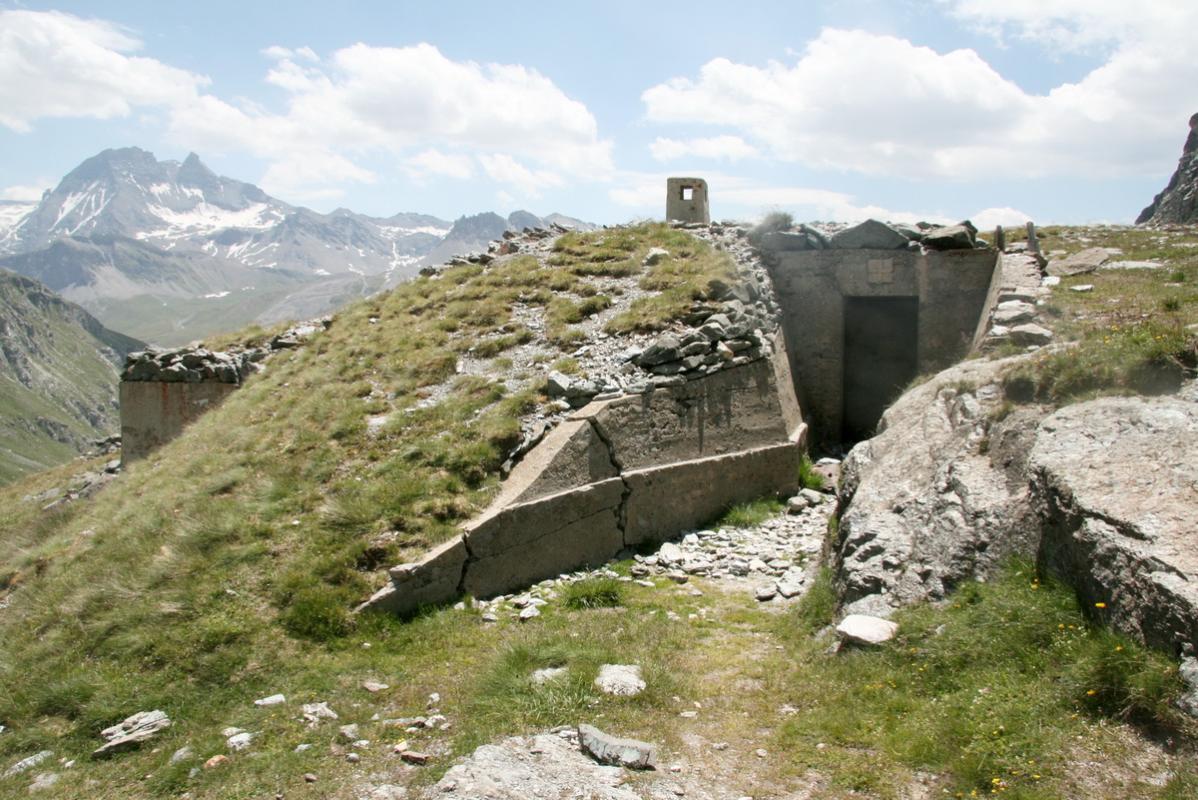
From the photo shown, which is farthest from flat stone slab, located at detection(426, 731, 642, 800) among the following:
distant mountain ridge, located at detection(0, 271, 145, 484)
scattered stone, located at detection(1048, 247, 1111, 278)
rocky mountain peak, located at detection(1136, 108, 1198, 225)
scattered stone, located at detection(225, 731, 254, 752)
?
distant mountain ridge, located at detection(0, 271, 145, 484)

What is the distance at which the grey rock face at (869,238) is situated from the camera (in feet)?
50.4

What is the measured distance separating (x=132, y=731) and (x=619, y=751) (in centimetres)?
426

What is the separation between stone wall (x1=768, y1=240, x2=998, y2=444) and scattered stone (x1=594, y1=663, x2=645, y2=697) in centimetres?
956

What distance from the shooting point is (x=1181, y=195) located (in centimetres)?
4744

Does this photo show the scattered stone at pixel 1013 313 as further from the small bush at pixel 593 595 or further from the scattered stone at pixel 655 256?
the small bush at pixel 593 595

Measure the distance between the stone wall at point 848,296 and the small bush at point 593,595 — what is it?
767 centimetres

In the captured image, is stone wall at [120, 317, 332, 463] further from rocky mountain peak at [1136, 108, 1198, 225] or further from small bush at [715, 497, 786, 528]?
rocky mountain peak at [1136, 108, 1198, 225]

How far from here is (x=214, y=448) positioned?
1270cm

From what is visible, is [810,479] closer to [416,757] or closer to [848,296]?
[848,296]

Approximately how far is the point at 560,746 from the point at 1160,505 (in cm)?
462

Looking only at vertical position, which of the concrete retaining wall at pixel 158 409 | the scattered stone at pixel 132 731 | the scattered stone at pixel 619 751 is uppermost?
the concrete retaining wall at pixel 158 409

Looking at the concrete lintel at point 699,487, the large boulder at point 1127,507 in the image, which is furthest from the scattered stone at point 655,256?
the large boulder at point 1127,507

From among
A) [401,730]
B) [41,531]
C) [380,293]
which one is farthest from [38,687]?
[380,293]

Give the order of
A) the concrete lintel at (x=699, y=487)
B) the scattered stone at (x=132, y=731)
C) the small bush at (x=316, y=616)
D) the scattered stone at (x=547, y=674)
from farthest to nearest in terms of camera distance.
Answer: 1. the concrete lintel at (x=699, y=487)
2. the small bush at (x=316, y=616)
3. the scattered stone at (x=547, y=674)
4. the scattered stone at (x=132, y=731)
